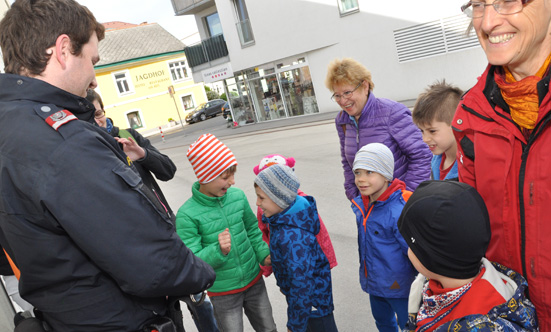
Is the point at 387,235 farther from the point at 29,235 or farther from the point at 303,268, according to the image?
the point at 29,235

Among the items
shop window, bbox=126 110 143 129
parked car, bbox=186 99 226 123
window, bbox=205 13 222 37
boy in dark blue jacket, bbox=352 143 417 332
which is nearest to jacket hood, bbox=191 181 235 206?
boy in dark blue jacket, bbox=352 143 417 332

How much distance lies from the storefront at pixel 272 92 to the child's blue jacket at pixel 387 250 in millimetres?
17397

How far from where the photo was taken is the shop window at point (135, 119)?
116 ft

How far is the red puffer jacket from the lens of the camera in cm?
146

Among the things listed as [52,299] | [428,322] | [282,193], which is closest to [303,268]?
[282,193]

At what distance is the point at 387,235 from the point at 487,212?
1.14 meters

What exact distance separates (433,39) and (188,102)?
26840 mm

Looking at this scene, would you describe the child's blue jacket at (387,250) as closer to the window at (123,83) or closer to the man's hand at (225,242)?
the man's hand at (225,242)

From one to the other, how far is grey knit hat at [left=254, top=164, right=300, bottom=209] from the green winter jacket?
363mm

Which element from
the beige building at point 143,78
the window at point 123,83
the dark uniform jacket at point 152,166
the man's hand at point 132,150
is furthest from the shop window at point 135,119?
the man's hand at point 132,150

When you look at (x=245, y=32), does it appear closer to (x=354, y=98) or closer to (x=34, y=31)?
(x=354, y=98)

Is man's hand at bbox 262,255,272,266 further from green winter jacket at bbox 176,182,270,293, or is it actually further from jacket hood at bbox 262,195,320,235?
jacket hood at bbox 262,195,320,235

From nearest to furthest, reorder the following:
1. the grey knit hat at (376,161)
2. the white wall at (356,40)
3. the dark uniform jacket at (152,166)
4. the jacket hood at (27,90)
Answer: the jacket hood at (27,90) → the grey knit hat at (376,161) → the dark uniform jacket at (152,166) → the white wall at (356,40)

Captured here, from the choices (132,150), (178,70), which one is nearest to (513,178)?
(132,150)
